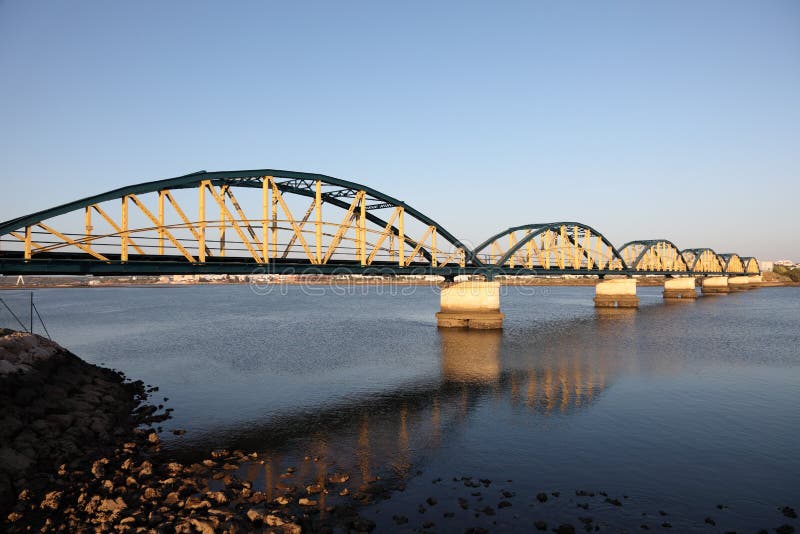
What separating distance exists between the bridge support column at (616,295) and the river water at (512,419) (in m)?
56.0

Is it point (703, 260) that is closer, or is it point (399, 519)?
point (399, 519)

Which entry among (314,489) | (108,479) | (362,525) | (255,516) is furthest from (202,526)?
(108,479)

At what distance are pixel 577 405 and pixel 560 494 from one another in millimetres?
12238

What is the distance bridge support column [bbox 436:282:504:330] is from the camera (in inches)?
2504

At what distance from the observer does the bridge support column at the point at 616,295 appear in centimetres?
10975

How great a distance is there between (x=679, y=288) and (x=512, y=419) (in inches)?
5902

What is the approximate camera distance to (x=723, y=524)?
560 inches

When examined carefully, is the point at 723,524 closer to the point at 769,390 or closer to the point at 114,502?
the point at 114,502

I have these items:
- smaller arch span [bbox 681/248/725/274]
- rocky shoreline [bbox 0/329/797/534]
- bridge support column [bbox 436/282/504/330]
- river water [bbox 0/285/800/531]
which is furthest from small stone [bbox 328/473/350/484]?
smaller arch span [bbox 681/248/725/274]

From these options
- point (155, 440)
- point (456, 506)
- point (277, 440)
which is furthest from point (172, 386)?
point (456, 506)

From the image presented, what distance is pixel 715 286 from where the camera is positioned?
17700 cm

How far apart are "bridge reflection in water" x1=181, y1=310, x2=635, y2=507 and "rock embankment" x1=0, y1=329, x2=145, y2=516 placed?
15.8 ft

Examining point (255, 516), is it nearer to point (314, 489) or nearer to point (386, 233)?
point (314, 489)

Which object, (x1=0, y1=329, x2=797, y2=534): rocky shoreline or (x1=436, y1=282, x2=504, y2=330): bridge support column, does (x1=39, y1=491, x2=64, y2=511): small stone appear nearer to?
(x1=0, y1=329, x2=797, y2=534): rocky shoreline
